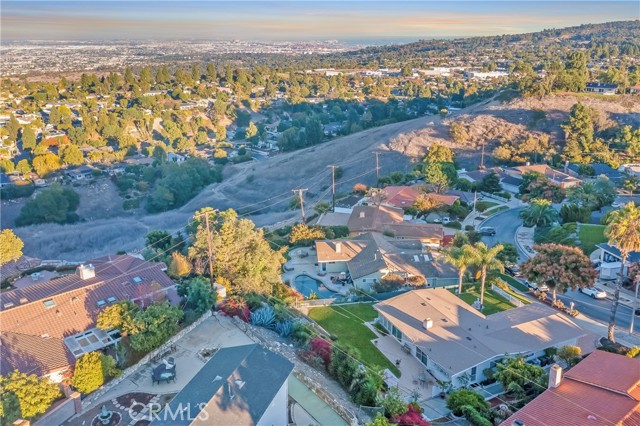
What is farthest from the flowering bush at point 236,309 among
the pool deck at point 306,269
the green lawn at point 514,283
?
the green lawn at point 514,283

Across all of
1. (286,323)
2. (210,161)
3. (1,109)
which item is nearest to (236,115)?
(210,161)

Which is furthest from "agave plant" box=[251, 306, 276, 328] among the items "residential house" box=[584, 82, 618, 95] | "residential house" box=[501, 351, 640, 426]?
"residential house" box=[584, 82, 618, 95]

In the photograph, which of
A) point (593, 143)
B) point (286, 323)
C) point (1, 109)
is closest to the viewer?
point (286, 323)

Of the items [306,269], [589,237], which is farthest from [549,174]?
[306,269]

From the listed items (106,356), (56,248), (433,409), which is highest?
(106,356)

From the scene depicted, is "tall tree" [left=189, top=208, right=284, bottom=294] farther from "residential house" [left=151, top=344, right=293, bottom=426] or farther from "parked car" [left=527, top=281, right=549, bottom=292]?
"parked car" [left=527, top=281, right=549, bottom=292]

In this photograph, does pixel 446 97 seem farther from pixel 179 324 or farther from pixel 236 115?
pixel 179 324

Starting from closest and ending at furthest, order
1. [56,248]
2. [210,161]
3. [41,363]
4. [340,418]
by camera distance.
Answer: [340,418]
[41,363]
[56,248]
[210,161]

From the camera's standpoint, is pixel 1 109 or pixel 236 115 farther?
pixel 236 115
